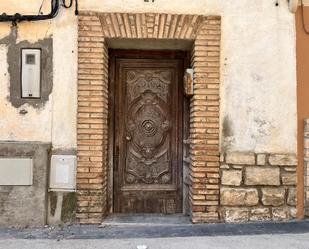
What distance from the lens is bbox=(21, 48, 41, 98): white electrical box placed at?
5.44 metres

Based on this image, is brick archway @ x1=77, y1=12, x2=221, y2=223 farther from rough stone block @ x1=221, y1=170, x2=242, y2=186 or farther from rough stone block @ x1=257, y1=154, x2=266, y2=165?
rough stone block @ x1=257, y1=154, x2=266, y2=165

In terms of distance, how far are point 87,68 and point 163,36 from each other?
110 cm

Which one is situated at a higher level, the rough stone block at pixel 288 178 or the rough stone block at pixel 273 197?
the rough stone block at pixel 288 178

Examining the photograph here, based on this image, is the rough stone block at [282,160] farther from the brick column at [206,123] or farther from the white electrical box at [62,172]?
the white electrical box at [62,172]

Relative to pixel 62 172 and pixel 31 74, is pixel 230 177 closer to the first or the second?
pixel 62 172

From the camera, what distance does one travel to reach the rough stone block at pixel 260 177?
18.2ft

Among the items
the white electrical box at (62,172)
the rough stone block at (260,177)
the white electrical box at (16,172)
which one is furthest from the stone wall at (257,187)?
the white electrical box at (16,172)

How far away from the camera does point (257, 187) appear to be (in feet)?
18.2

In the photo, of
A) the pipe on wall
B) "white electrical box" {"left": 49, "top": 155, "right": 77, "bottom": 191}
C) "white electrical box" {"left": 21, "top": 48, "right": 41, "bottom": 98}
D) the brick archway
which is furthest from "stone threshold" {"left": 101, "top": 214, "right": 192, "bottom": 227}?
the pipe on wall

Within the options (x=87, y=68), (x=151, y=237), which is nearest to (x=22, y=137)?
(x=87, y=68)

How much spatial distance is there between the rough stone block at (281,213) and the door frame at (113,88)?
4.30ft

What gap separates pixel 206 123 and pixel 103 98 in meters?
1.43

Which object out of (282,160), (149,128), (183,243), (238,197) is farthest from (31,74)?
(282,160)

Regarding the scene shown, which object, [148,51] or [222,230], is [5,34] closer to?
[148,51]
